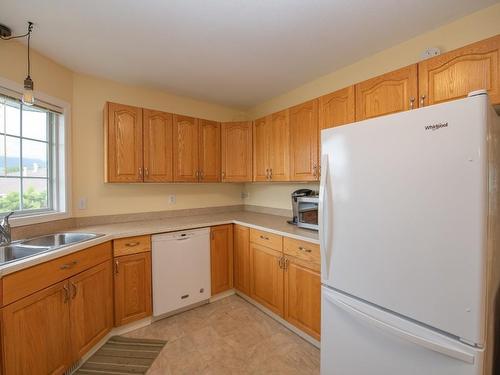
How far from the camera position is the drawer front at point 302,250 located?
1.79 m

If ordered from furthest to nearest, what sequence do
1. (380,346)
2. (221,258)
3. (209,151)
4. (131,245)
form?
(209,151) → (221,258) → (131,245) → (380,346)

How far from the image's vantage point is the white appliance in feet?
2.83

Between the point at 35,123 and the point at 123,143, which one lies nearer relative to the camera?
the point at 35,123

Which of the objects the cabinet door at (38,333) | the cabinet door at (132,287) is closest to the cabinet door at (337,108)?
the cabinet door at (132,287)

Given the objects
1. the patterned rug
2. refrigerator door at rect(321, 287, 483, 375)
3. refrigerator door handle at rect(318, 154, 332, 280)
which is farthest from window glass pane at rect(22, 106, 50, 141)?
Answer: refrigerator door at rect(321, 287, 483, 375)

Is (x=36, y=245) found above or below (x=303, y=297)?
above

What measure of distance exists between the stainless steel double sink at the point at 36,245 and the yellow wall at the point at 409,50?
102 inches

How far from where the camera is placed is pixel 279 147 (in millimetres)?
2500

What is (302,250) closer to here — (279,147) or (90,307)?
(279,147)

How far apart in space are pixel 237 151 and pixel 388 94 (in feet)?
5.74

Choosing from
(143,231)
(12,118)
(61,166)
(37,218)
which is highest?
(12,118)

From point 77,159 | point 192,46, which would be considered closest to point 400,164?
point 192,46

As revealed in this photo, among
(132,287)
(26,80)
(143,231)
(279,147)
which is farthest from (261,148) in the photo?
(26,80)

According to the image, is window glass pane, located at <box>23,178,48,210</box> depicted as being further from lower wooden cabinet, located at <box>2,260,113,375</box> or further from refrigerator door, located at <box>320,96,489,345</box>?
refrigerator door, located at <box>320,96,489,345</box>
